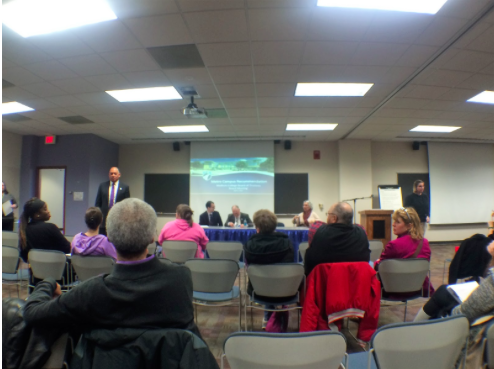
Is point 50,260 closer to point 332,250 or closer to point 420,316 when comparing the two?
point 332,250

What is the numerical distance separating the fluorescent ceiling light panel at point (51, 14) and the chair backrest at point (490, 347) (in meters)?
3.53

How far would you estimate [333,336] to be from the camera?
43.2 inches

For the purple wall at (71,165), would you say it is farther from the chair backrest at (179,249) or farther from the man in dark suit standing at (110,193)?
the chair backrest at (179,249)

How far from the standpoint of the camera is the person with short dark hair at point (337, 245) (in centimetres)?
212

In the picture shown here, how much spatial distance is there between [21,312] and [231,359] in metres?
0.77

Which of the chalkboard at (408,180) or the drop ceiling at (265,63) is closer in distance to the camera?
the drop ceiling at (265,63)

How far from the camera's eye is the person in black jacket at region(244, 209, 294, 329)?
2.38 meters

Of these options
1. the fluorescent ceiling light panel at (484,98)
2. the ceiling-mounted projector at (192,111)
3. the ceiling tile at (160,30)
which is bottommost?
the ceiling-mounted projector at (192,111)

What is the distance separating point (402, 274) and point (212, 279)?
1.64 metres

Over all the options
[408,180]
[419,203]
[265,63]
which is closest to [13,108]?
[265,63]

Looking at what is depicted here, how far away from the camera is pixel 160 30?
9.32 ft

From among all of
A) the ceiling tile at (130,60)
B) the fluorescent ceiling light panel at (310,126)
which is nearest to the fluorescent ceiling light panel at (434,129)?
the fluorescent ceiling light panel at (310,126)

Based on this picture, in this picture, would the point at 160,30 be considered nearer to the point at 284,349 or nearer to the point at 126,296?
the point at 126,296

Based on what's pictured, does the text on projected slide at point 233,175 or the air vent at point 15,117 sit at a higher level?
the air vent at point 15,117
